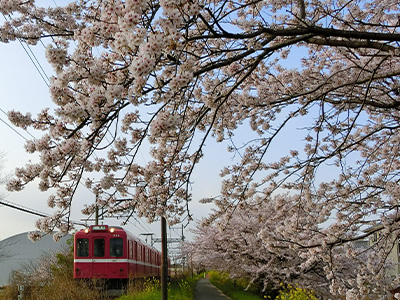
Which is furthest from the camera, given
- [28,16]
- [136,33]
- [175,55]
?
[28,16]

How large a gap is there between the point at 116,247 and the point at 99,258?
65cm

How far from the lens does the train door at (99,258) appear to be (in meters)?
14.0

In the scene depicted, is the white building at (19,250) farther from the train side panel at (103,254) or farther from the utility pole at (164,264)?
the utility pole at (164,264)

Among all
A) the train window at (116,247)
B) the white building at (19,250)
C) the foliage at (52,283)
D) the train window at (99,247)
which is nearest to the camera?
the foliage at (52,283)

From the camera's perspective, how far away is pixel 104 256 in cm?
1402

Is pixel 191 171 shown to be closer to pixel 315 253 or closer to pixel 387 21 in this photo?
pixel 315 253

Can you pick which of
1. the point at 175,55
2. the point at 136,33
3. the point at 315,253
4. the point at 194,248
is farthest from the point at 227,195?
the point at 194,248

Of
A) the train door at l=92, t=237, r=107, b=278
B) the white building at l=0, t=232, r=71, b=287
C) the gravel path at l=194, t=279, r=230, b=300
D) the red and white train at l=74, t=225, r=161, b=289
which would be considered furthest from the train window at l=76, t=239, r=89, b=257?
the white building at l=0, t=232, r=71, b=287

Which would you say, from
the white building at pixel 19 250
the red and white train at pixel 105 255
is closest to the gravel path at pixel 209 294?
the red and white train at pixel 105 255

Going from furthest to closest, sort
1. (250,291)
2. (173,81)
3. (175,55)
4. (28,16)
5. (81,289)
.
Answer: (250,291) < (81,289) < (28,16) < (175,55) < (173,81)

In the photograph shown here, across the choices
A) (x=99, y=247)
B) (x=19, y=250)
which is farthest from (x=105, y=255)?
(x=19, y=250)

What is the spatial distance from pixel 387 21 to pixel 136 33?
16.5ft

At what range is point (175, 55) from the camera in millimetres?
3383

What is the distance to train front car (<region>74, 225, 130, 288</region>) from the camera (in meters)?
13.9
